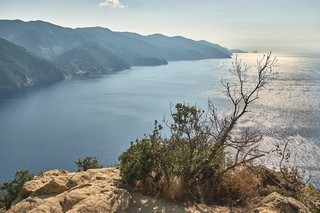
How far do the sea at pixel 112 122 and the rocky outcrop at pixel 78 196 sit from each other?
32743 mm

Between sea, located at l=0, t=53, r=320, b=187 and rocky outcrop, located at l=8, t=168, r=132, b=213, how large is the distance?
3274 centimetres

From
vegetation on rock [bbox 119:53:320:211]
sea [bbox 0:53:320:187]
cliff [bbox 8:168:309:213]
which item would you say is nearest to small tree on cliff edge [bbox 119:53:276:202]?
vegetation on rock [bbox 119:53:320:211]

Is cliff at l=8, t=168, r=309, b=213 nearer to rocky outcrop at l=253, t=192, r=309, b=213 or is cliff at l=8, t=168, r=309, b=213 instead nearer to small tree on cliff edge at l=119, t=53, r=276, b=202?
rocky outcrop at l=253, t=192, r=309, b=213

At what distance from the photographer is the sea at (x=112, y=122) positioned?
64500 millimetres

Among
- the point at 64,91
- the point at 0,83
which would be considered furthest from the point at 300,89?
the point at 0,83

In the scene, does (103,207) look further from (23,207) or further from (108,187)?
(23,207)

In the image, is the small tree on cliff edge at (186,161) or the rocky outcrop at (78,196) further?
the small tree on cliff edge at (186,161)

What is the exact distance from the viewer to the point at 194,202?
33.3 feet

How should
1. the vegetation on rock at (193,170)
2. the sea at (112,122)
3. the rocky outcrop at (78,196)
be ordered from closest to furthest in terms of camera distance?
the rocky outcrop at (78,196)
the vegetation on rock at (193,170)
the sea at (112,122)

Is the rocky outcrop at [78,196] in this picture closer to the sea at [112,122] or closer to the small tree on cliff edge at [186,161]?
the small tree on cliff edge at [186,161]

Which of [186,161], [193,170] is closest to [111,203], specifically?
[193,170]

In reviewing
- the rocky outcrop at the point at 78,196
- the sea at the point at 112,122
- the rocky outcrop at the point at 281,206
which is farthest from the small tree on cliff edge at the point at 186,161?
the sea at the point at 112,122

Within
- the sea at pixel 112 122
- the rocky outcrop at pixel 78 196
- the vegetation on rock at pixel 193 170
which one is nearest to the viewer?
A: the rocky outcrop at pixel 78 196

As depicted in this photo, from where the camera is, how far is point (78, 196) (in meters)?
9.44
